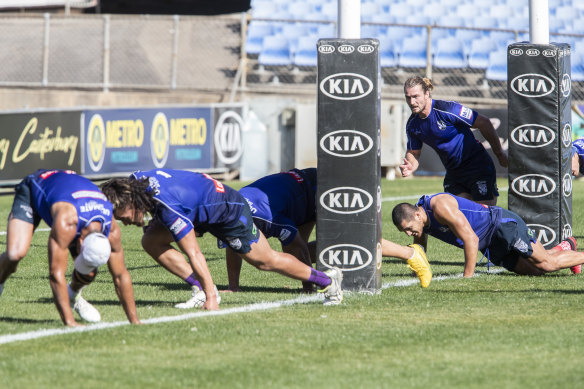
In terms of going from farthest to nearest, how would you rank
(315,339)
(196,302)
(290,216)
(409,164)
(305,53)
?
(305,53) → (409,164) → (290,216) → (196,302) → (315,339)

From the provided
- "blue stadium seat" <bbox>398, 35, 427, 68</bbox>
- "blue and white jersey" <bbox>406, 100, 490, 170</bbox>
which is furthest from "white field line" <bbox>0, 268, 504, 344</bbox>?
"blue stadium seat" <bbox>398, 35, 427, 68</bbox>

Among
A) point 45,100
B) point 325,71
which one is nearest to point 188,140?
point 45,100

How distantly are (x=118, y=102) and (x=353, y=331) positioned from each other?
17.8 metres

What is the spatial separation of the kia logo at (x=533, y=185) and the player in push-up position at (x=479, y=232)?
3.77 ft

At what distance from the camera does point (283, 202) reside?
9359mm

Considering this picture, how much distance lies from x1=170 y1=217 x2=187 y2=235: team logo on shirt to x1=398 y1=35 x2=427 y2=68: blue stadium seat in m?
17.1

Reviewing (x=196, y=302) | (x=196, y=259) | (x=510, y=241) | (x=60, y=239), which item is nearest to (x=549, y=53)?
(x=510, y=241)

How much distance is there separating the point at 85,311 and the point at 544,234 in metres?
5.60

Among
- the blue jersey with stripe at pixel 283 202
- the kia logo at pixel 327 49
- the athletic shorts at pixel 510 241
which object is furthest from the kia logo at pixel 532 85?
the kia logo at pixel 327 49

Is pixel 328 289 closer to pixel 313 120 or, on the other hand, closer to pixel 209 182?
pixel 209 182

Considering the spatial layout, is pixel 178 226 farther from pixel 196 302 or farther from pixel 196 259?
pixel 196 302

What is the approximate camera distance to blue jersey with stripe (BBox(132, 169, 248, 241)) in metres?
8.05

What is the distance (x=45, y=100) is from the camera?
24266 mm

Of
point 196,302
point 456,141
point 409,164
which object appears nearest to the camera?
point 196,302
